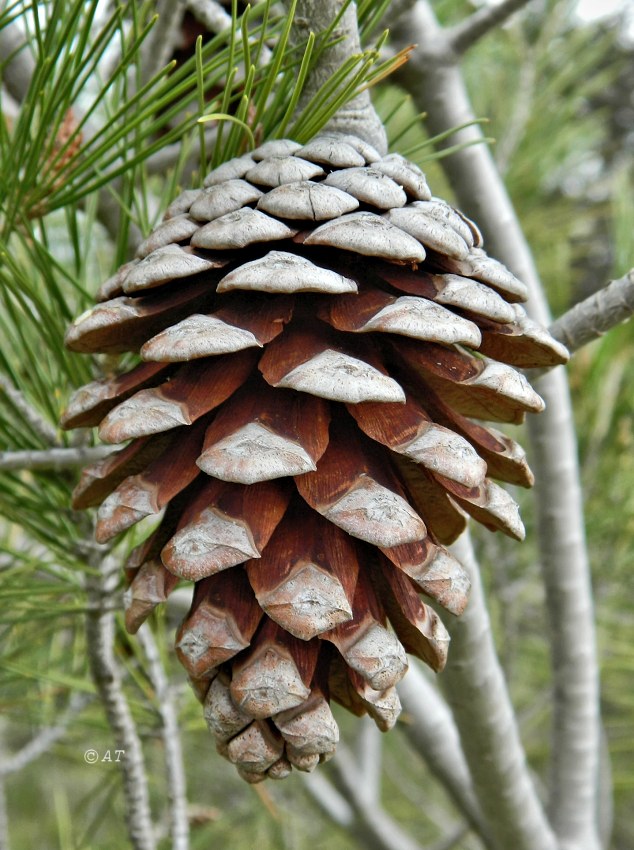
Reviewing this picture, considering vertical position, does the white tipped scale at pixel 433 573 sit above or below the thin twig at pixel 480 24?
below

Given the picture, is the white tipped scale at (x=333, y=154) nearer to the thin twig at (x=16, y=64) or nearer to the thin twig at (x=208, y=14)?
the thin twig at (x=208, y=14)

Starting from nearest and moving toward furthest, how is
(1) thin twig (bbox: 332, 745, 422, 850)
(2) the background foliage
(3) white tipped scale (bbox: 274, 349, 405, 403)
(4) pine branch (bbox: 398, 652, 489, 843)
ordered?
(3) white tipped scale (bbox: 274, 349, 405, 403), (2) the background foliage, (4) pine branch (bbox: 398, 652, 489, 843), (1) thin twig (bbox: 332, 745, 422, 850)

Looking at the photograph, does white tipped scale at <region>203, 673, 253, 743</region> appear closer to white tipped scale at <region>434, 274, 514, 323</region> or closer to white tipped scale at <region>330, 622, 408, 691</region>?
white tipped scale at <region>330, 622, 408, 691</region>

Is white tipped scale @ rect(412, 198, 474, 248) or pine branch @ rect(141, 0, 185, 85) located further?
pine branch @ rect(141, 0, 185, 85)

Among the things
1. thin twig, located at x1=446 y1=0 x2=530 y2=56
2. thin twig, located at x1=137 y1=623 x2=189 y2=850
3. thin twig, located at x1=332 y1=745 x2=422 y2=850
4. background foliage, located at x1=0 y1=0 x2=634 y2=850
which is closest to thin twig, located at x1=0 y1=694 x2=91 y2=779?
background foliage, located at x1=0 y1=0 x2=634 y2=850

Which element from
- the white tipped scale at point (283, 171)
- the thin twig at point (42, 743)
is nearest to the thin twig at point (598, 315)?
the white tipped scale at point (283, 171)

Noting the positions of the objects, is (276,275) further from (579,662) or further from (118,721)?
(579,662)

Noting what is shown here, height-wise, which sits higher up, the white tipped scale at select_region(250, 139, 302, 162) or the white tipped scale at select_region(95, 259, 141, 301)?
the white tipped scale at select_region(250, 139, 302, 162)
